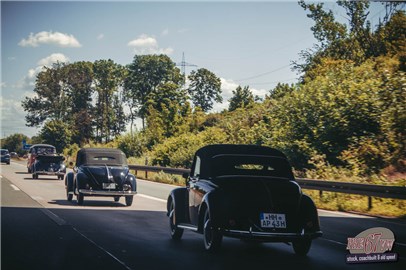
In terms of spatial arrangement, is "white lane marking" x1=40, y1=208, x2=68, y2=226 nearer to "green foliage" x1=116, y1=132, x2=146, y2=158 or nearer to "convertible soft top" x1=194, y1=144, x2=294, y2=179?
"convertible soft top" x1=194, y1=144, x2=294, y2=179

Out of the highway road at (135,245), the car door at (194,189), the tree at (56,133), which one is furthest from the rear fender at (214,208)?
the tree at (56,133)

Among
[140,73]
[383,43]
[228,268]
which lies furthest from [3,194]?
[140,73]

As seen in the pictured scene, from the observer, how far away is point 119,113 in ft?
358

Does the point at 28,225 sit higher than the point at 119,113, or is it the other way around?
the point at 119,113

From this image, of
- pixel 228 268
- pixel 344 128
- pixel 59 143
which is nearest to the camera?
pixel 228 268

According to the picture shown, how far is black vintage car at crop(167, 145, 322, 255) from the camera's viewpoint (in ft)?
27.7

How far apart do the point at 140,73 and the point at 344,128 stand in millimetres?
73753

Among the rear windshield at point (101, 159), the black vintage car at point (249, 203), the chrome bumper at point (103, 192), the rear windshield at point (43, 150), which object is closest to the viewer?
the black vintage car at point (249, 203)

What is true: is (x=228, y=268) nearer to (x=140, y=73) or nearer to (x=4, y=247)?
(x=4, y=247)

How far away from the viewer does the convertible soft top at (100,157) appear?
18438 mm

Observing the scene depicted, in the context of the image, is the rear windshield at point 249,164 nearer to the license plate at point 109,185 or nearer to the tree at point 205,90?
the license plate at point 109,185

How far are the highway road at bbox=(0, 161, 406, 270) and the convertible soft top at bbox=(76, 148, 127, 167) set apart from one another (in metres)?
2.44
